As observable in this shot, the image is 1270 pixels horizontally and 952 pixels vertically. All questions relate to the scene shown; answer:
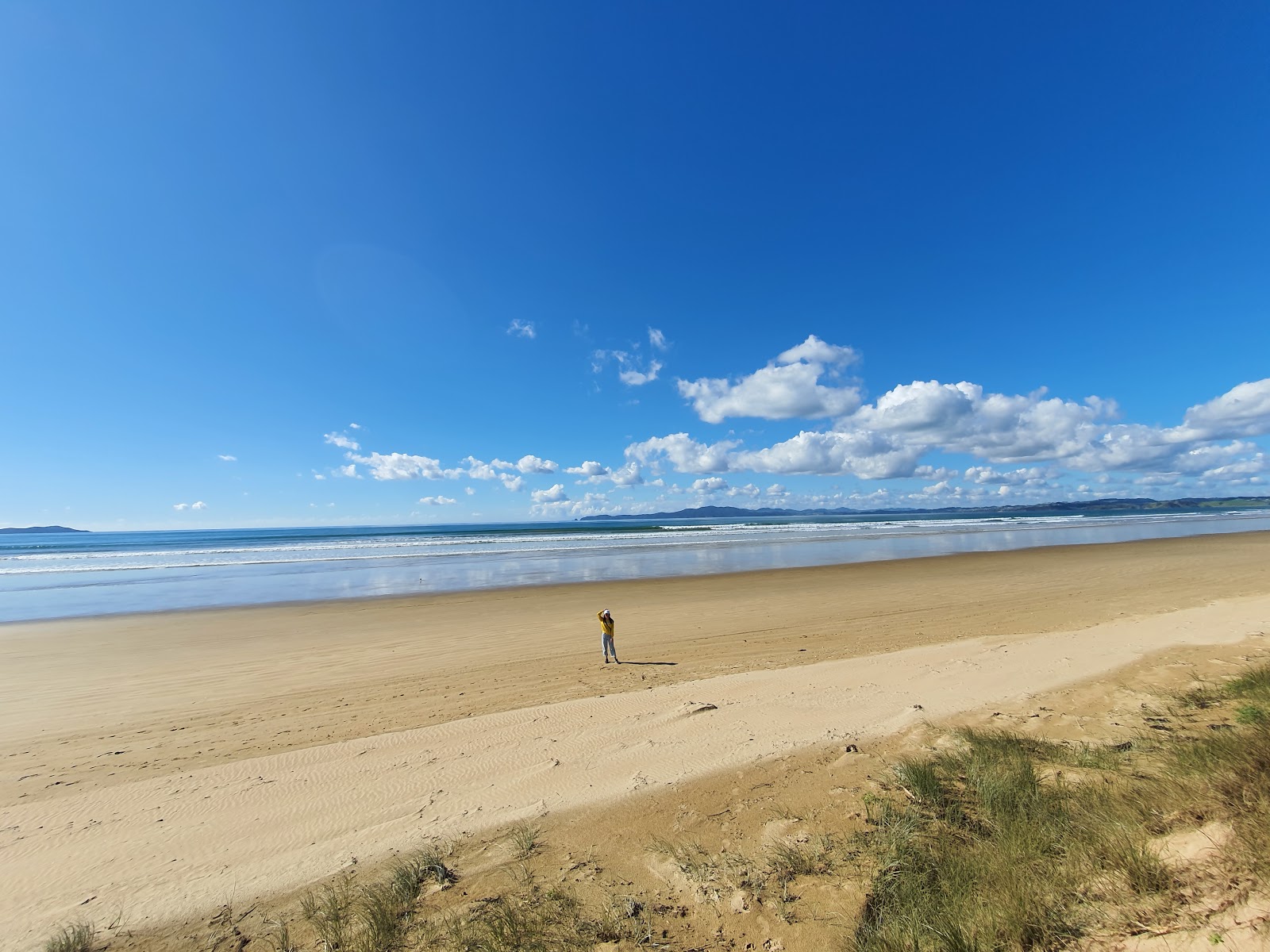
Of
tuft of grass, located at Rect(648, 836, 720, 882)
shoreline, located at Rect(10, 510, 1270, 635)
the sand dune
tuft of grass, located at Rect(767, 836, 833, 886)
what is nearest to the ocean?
shoreline, located at Rect(10, 510, 1270, 635)

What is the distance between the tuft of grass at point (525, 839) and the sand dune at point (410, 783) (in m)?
0.21

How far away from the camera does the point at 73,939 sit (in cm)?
374

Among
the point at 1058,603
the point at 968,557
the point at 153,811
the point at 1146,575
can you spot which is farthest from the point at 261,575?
the point at 1146,575

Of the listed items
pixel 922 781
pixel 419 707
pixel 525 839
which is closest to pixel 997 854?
pixel 922 781

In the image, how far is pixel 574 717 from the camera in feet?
24.6

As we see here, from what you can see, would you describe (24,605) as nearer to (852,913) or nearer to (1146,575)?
(852,913)

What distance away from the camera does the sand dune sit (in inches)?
172

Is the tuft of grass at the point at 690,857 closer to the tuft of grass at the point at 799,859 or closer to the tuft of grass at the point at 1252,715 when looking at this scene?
the tuft of grass at the point at 799,859

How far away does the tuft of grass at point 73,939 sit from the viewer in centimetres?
366

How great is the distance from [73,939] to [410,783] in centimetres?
253

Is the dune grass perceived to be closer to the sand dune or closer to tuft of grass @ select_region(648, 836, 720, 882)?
tuft of grass @ select_region(648, 836, 720, 882)

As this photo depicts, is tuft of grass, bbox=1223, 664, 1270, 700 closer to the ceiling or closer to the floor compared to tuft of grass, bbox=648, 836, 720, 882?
closer to the ceiling

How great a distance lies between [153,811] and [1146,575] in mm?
30718

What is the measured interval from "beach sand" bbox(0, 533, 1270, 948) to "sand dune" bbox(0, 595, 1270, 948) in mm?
29
